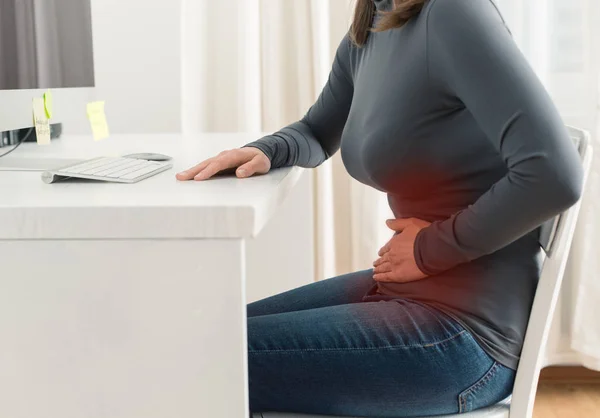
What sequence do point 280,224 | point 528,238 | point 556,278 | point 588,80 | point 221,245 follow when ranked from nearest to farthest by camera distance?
point 221,245 → point 556,278 → point 528,238 → point 280,224 → point 588,80

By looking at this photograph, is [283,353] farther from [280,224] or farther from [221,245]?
[280,224]

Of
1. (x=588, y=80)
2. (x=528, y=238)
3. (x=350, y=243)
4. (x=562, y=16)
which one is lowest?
(x=350, y=243)

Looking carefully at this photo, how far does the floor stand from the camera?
212cm

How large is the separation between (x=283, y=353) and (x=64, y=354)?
0.85 feet

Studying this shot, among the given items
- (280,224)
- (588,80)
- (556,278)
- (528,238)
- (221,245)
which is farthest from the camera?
(588,80)

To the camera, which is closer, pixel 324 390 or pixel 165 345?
pixel 165 345

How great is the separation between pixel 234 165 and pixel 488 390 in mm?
457

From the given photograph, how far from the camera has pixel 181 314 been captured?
82 cm

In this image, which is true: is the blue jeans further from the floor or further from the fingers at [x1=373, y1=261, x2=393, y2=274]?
the floor

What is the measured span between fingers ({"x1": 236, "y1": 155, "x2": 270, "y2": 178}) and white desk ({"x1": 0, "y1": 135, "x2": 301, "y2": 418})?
0.71 ft

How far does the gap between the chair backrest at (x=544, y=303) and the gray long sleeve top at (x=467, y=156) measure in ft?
0.09

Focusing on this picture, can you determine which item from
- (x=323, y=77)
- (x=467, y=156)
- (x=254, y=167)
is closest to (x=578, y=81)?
(x=323, y=77)

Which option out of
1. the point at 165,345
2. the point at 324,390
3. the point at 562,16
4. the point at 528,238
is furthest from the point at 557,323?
the point at 165,345

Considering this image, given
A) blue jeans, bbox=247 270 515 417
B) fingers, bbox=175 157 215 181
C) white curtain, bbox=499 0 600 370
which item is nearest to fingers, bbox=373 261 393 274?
blue jeans, bbox=247 270 515 417
